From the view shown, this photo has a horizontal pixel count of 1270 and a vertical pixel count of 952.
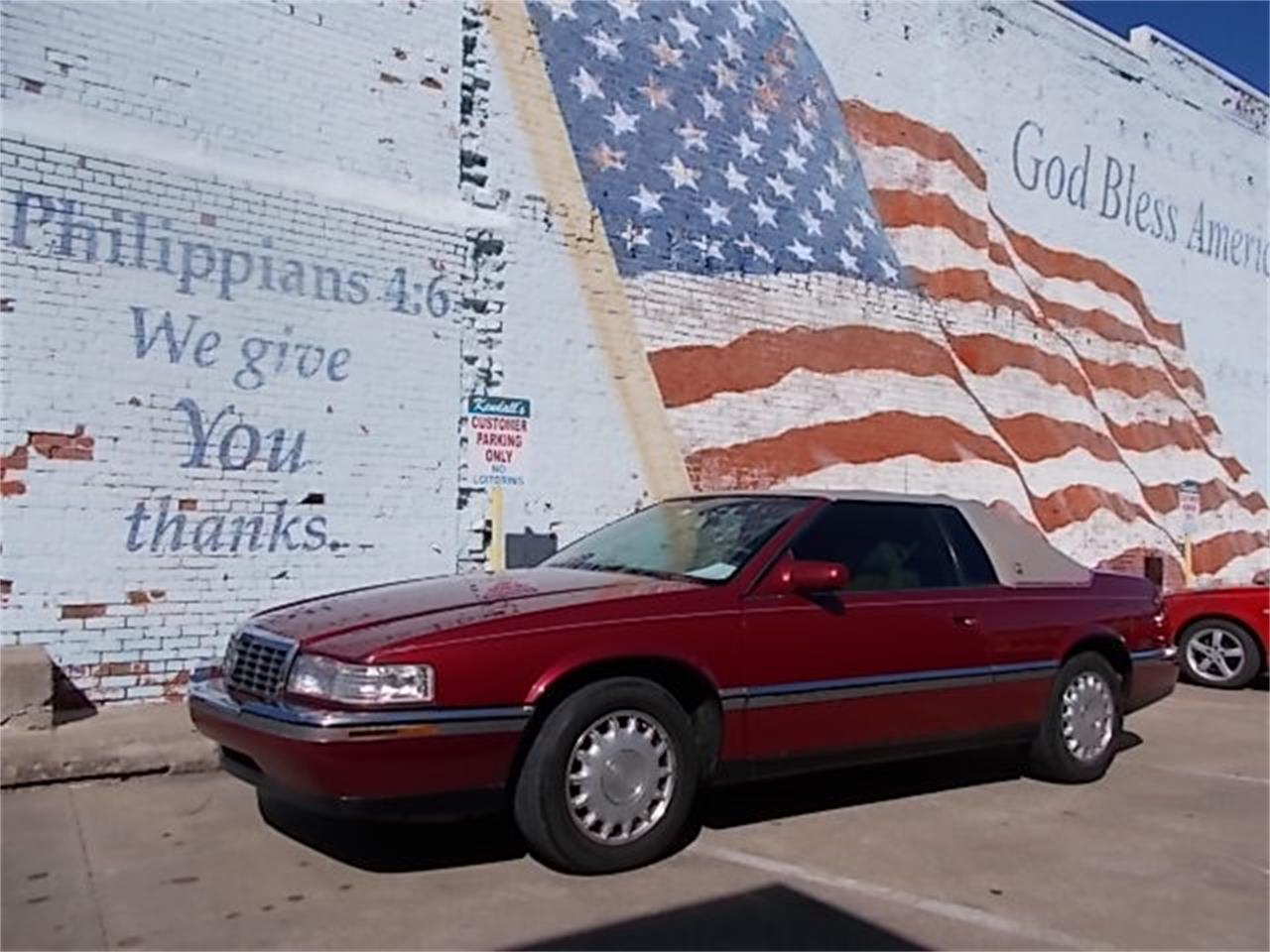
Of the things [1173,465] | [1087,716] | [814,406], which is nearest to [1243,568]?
[1173,465]

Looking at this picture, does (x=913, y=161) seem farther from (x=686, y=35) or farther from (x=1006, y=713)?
(x=1006, y=713)

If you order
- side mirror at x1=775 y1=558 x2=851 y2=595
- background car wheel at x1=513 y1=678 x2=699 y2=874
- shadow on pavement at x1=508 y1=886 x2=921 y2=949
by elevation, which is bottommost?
shadow on pavement at x1=508 y1=886 x2=921 y2=949

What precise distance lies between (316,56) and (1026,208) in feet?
30.6

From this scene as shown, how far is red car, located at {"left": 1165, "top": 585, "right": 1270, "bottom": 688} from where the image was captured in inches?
440

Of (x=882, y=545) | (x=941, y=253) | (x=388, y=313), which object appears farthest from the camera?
(x=941, y=253)

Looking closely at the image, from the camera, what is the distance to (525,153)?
10.4 m

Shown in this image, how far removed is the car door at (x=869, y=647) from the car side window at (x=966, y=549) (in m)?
0.07

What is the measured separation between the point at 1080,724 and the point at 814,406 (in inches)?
229

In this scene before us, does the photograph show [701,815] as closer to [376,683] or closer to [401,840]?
[401,840]

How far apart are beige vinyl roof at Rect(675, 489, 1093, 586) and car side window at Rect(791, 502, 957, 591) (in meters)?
0.11

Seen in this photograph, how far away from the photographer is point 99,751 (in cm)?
675

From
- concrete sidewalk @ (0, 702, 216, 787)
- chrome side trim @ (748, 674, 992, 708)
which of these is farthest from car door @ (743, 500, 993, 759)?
concrete sidewalk @ (0, 702, 216, 787)

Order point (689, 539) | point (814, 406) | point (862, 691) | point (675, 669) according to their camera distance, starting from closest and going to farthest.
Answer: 1. point (675, 669)
2. point (862, 691)
3. point (689, 539)
4. point (814, 406)

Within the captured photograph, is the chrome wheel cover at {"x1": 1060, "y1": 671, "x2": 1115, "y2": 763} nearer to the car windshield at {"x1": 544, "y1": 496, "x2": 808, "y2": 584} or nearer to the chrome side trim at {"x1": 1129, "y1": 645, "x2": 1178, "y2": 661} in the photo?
the chrome side trim at {"x1": 1129, "y1": 645, "x2": 1178, "y2": 661}
